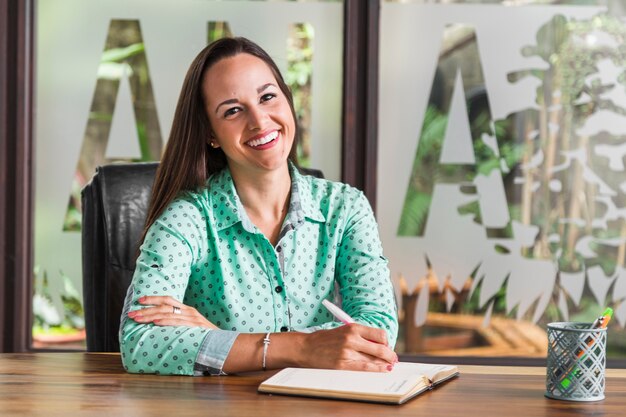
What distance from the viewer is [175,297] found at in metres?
1.81

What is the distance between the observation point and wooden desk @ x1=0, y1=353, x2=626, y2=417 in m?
1.32

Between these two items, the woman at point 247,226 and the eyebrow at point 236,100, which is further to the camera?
the eyebrow at point 236,100

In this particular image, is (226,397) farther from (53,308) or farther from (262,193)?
(53,308)

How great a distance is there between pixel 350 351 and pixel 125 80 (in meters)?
2.12

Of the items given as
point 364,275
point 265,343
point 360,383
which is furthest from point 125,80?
point 360,383

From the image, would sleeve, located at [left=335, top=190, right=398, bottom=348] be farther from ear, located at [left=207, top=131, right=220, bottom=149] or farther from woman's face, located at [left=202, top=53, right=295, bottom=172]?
ear, located at [left=207, top=131, right=220, bottom=149]

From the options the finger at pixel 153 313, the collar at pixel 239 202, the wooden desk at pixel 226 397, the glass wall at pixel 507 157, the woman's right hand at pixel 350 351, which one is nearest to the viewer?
the wooden desk at pixel 226 397

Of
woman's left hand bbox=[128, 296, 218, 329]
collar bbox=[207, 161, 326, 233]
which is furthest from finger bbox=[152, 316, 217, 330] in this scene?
collar bbox=[207, 161, 326, 233]

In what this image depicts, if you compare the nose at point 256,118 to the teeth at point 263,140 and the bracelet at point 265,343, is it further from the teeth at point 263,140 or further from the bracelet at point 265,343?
the bracelet at point 265,343

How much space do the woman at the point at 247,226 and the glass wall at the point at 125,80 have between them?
1.23m

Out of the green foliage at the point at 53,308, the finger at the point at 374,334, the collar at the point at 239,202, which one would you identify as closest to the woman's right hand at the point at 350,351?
the finger at the point at 374,334

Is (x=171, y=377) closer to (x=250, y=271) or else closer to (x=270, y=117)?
(x=250, y=271)

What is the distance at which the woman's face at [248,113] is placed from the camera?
201cm

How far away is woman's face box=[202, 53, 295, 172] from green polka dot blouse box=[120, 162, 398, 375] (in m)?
0.09
